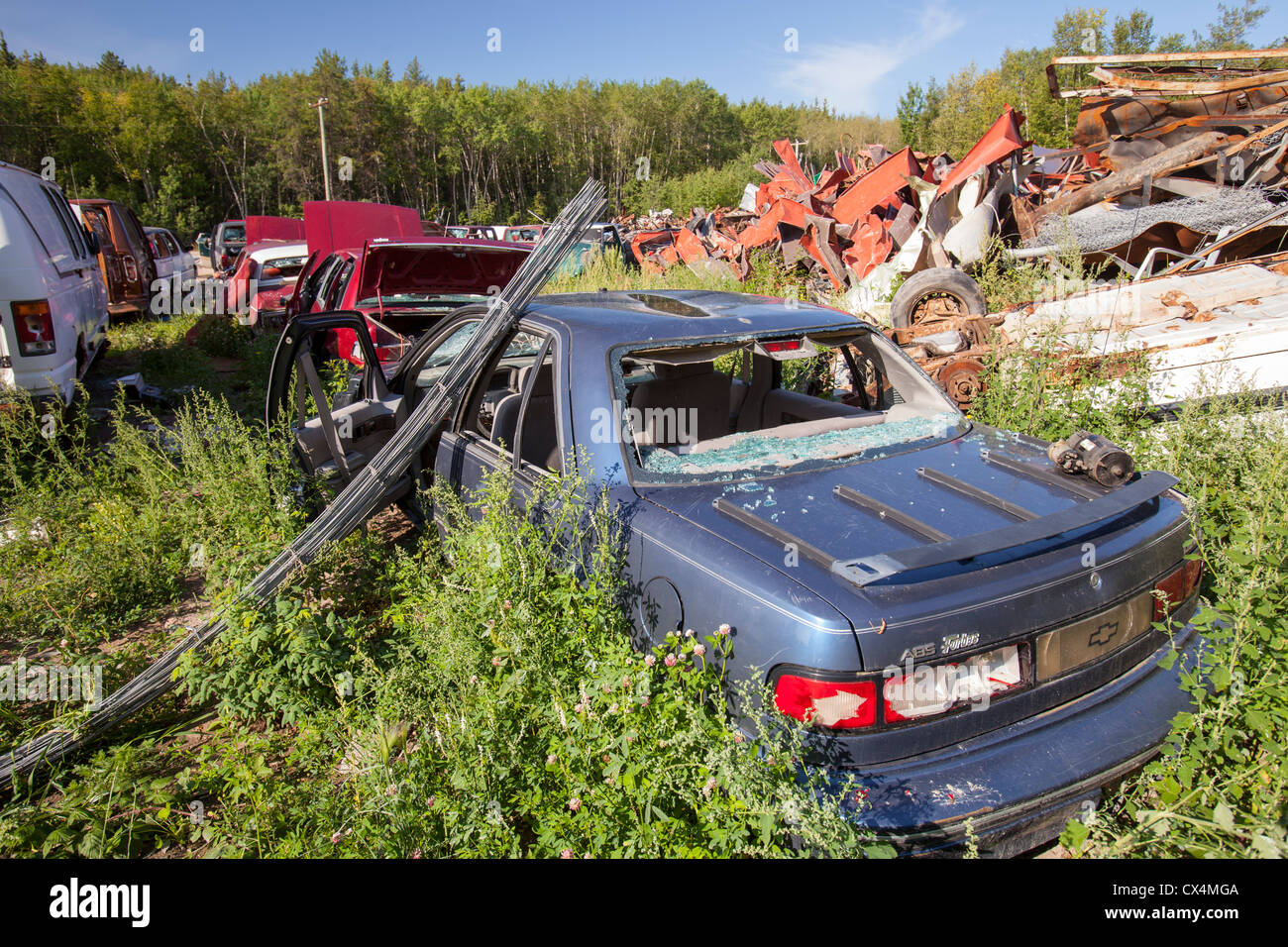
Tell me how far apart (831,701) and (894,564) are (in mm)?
377

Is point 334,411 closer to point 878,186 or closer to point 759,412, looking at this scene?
point 759,412

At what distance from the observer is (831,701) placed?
5.92 feet

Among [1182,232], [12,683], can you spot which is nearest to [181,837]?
[12,683]

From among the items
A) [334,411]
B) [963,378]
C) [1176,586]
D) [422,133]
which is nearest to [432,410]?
[334,411]

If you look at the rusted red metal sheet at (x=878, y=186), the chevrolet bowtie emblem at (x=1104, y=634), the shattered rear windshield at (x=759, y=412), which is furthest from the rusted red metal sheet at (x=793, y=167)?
the chevrolet bowtie emblem at (x=1104, y=634)

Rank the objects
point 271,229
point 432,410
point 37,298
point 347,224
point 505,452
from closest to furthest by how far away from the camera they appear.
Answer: point 505,452 < point 432,410 < point 37,298 < point 347,224 < point 271,229

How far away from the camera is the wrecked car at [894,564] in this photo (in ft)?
5.97

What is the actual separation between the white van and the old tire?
6.84m

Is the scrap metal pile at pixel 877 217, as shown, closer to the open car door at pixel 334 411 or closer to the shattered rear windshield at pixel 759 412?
the shattered rear windshield at pixel 759 412

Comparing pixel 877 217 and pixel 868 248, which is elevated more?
pixel 877 217

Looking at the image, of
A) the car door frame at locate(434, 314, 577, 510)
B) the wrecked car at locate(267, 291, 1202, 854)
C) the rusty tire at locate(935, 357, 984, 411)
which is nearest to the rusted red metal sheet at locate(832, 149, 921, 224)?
the rusty tire at locate(935, 357, 984, 411)

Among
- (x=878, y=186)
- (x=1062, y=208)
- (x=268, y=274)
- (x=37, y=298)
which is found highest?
(x=878, y=186)
